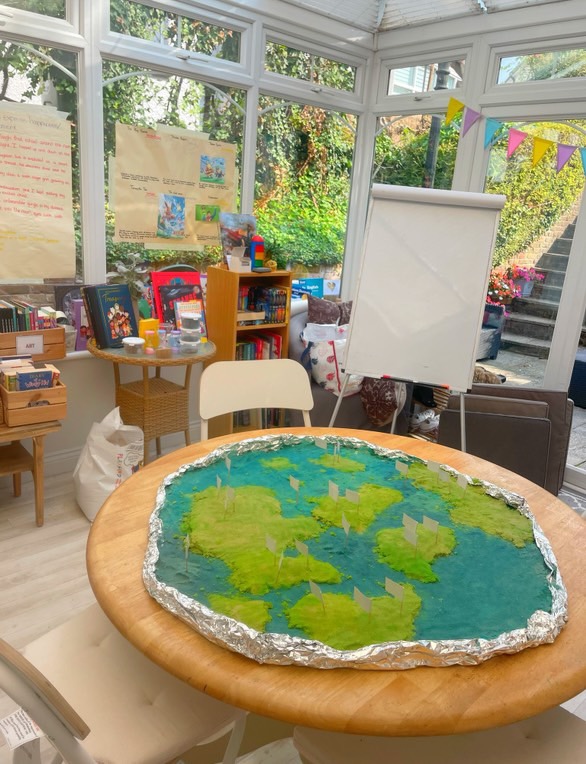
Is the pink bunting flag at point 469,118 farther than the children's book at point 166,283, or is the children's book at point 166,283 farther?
the pink bunting flag at point 469,118

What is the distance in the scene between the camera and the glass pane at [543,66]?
3217 millimetres

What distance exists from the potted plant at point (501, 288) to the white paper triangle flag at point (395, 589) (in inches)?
116

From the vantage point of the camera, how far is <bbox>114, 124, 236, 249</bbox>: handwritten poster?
3.25m

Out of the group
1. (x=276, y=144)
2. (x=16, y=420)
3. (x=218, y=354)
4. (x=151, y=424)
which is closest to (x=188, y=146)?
(x=276, y=144)

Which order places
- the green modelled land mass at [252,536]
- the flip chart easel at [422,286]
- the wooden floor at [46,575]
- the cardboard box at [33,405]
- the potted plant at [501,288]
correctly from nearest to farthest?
the green modelled land mass at [252,536] < the wooden floor at [46,575] < the cardboard box at [33,405] < the flip chart easel at [422,286] < the potted plant at [501,288]

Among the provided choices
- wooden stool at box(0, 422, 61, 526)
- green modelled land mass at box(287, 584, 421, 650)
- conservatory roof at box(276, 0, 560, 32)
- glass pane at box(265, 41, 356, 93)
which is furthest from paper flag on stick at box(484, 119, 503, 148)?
green modelled land mass at box(287, 584, 421, 650)

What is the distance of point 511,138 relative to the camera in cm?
334

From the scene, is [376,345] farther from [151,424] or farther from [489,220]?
[151,424]

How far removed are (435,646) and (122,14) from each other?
3298 millimetres

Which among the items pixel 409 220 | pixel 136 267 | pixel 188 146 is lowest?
pixel 136 267

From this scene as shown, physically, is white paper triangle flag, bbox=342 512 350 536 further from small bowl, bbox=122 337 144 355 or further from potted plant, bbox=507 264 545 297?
potted plant, bbox=507 264 545 297

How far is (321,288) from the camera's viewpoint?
14.5ft

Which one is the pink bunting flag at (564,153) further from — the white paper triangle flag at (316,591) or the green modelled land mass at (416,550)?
the white paper triangle flag at (316,591)

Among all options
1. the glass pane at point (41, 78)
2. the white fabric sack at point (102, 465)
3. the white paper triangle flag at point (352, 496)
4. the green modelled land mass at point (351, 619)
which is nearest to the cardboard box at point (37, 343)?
the white fabric sack at point (102, 465)
